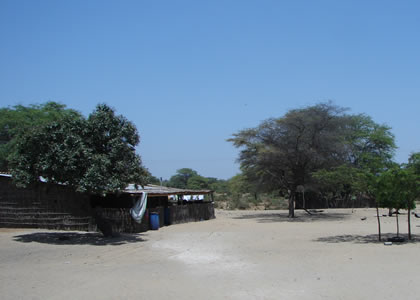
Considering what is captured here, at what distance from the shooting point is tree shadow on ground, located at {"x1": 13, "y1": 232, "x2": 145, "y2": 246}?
17266 millimetres

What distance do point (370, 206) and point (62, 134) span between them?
40.1m

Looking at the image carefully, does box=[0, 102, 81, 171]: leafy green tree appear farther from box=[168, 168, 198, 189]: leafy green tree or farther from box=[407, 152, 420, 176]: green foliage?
box=[168, 168, 198, 189]: leafy green tree

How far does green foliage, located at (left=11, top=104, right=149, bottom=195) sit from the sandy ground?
2.63 metres

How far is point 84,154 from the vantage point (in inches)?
647

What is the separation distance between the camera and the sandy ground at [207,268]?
865cm

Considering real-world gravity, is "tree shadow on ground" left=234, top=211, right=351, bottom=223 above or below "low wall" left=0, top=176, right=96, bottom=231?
below

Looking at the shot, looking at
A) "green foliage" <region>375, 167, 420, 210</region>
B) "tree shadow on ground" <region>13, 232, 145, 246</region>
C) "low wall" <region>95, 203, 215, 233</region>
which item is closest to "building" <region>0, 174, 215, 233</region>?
"low wall" <region>95, 203, 215, 233</region>

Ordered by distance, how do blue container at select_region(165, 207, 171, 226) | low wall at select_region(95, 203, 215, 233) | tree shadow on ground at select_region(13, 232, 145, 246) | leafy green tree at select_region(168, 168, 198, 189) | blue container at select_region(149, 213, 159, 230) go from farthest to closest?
leafy green tree at select_region(168, 168, 198, 189) → blue container at select_region(165, 207, 171, 226) → blue container at select_region(149, 213, 159, 230) → low wall at select_region(95, 203, 215, 233) → tree shadow on ground at select_region(13, 232, 145, 246)

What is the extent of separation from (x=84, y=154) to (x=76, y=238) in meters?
4.38

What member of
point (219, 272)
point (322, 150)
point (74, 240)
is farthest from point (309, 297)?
point (322, 150)

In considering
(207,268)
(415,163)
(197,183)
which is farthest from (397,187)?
(197,183)

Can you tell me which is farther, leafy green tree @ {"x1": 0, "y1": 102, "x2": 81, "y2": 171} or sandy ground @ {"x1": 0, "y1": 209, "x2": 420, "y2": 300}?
leafy green tree @ {"x1": 0, "y1": 102, "x2": 81, "y2": 171}

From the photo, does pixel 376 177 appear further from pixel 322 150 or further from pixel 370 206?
pixel 370 206

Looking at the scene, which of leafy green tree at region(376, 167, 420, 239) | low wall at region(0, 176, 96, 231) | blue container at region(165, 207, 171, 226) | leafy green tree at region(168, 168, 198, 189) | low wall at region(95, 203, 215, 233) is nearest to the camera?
leafy green tree at region(376, 167, 420, 239)
